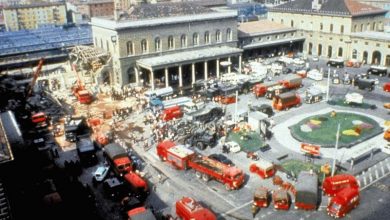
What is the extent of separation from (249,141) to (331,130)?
11.9 meters

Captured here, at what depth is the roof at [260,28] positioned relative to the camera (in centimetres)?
9294

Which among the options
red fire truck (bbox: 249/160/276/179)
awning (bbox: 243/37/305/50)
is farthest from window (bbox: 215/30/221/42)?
red fire truck (bbox: 249/160/276/179)

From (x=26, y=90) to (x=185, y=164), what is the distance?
40577 millimetres

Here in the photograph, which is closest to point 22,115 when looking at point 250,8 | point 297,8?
point 297,8

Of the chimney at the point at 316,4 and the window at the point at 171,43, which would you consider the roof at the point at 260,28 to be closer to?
the chimney at the point at 316,4

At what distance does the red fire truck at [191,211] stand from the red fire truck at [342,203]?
34.6 feet

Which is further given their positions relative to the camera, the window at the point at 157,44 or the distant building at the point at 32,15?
the distant building at the point at 32,15

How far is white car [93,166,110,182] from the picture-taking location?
1612 inches

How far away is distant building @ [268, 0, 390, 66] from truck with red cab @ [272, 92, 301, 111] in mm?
34582

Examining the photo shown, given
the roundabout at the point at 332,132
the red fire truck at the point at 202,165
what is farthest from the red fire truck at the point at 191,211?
the roundabout at the point at 332,132

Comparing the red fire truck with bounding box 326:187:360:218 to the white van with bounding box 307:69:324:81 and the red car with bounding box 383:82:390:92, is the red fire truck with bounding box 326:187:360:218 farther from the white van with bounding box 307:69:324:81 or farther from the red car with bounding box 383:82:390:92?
the white van with bounding box 307:69:324:81

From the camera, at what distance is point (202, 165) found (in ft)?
135

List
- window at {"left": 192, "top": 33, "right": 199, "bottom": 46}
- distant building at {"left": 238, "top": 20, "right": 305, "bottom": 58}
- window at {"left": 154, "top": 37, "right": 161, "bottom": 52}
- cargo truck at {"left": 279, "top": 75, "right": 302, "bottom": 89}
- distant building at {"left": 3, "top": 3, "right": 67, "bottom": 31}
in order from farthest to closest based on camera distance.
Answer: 1. distant building at {"left": 3, "top": 3, "right": 67, "bottom": 31}
2. distant building at {"left": 238, "top": 20, "right": 305, "bottom": 58}
3. window at {"left": 192, "top": 33, "right": 199, "bottom": 46}
4. window at {"left": 154, "top": 37, "right": 161, "bottom": 52}
5. cargo truck at {"left": 279, "top": 75, "right": 302, "bottom": 89}

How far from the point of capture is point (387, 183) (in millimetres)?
39969
